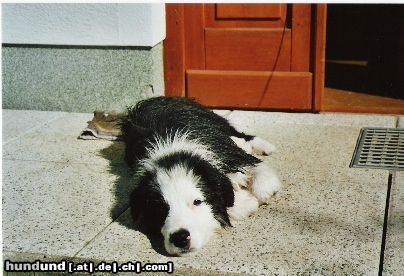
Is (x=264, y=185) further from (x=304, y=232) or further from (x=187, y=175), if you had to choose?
(x=187, y=175)

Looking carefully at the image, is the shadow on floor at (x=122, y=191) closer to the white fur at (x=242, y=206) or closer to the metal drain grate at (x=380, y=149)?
the white fur at (x=242, y=206)

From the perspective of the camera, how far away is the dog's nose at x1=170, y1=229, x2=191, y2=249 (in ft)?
10.2

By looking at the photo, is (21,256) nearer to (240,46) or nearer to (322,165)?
(322,165)

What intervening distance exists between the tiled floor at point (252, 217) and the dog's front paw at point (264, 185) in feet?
0.25

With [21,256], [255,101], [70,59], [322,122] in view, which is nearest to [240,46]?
[255,101]

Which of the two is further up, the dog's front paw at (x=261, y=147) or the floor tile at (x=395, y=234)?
the dog's front paw at (x=261, y=147)

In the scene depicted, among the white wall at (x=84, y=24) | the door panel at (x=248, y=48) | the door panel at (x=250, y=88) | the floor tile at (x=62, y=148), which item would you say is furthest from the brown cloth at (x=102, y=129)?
the door panel at (x=248, y=48)

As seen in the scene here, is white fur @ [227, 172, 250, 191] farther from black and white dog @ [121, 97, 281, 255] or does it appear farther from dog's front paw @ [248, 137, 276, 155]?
dog's front paw @ [248, 137, 276, 155]

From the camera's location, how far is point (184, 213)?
322 centimetres

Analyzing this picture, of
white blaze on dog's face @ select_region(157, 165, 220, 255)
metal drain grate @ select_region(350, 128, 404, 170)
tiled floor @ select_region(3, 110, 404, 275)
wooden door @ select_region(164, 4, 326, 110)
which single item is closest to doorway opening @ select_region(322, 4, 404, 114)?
wooden door @ select_region(164, 4, 326, 110)

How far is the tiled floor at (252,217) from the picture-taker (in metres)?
3.15

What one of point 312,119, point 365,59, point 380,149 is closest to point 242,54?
point 312,119

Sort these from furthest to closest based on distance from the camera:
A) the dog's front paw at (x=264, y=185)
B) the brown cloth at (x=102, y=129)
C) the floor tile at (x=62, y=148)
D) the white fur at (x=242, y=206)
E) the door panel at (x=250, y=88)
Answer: the door panel at (x=250, y=88)
the brown cloth at (x=102, y=129)
the floor tile at (x=62, y=148)
the dog's front paw at (x=264, y=185)
the white fur at (x=242, y=206)

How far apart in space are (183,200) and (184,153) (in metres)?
0.43
